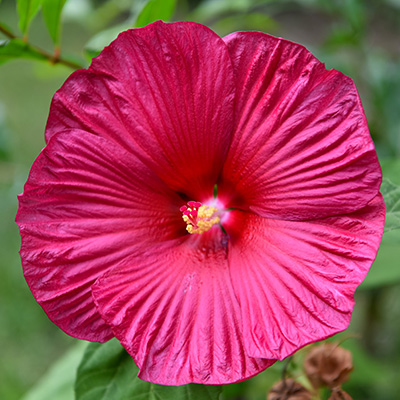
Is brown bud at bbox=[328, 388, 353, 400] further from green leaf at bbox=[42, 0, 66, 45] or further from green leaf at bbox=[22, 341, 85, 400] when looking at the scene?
green leaf at bbox=[42, 0, 66, 45]

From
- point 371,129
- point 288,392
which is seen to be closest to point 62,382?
point 288,392

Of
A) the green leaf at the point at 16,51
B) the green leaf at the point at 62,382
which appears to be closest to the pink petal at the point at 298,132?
the green leaf at the point at 16,51

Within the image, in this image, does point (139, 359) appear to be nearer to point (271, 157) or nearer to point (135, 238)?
point (135, 238)

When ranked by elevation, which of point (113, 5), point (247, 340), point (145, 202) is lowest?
point (247, 340)

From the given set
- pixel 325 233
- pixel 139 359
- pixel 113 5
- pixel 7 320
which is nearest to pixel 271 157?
pixel 325 233

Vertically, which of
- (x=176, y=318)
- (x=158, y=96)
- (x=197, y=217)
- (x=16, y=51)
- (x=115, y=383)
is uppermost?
(x=16, y=51)

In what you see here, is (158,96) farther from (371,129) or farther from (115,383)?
(371,129)
